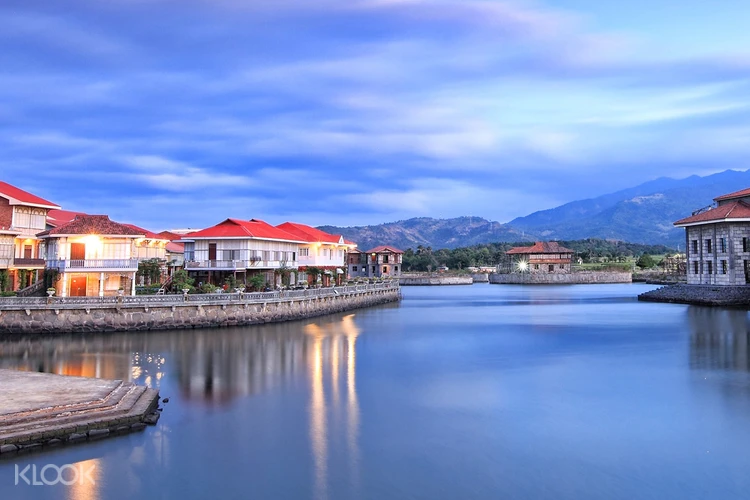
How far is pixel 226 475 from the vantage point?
41.1ft

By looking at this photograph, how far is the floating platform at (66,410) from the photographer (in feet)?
42.1

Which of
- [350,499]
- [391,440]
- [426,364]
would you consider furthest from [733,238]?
[350,499]

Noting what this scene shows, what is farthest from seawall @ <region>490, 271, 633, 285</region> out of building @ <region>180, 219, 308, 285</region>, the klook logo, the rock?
the klook logo

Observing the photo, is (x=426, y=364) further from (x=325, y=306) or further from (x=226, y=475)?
(x=325, y=306)

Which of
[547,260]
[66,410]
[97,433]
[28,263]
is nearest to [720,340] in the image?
[97,433]

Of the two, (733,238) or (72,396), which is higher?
(733,238)

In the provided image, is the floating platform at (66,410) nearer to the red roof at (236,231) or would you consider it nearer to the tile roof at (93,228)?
the tile roof at (93,228)

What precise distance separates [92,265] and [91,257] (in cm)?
65

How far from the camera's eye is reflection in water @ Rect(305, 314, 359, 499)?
13.0 meters

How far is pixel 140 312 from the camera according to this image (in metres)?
33.2

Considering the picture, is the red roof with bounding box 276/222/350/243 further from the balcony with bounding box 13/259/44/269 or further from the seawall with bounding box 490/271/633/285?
the seawall with bounding box 490/271/633/285

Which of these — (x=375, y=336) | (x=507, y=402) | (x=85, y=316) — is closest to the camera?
(x=507, y=402)

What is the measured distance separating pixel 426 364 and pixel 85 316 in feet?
64.4

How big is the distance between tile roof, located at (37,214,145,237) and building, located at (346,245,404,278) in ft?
246
